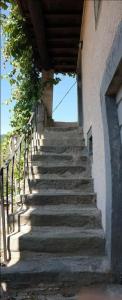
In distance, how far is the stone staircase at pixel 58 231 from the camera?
3242 mm

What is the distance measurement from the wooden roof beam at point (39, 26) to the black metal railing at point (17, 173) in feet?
3.49

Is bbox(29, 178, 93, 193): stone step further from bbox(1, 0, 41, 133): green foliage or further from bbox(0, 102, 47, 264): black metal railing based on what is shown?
bbox(1, 0, 41, 133): green foliage

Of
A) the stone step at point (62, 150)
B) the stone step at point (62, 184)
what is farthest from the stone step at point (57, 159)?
the stone step at point (62, 184)

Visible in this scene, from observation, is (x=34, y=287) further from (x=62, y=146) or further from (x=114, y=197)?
(x=62, y=146)

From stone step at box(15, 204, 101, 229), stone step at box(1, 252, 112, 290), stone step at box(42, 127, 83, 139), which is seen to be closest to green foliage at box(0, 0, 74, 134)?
stone step at box(42, 127, 83, 139)

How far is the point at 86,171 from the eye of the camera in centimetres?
521

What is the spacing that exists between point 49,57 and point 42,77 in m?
0.51

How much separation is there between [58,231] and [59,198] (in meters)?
0.63

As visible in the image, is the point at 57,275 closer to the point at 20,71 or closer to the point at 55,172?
the point at 55,172

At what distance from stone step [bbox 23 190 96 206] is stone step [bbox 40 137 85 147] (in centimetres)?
183

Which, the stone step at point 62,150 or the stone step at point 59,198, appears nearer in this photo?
the stone step at point 59,198

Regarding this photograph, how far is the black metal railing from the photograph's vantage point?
370 cm

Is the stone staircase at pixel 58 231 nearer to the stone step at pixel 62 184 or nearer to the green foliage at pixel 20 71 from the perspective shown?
the stone step at pixel 62 184

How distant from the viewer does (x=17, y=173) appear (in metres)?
5.89
